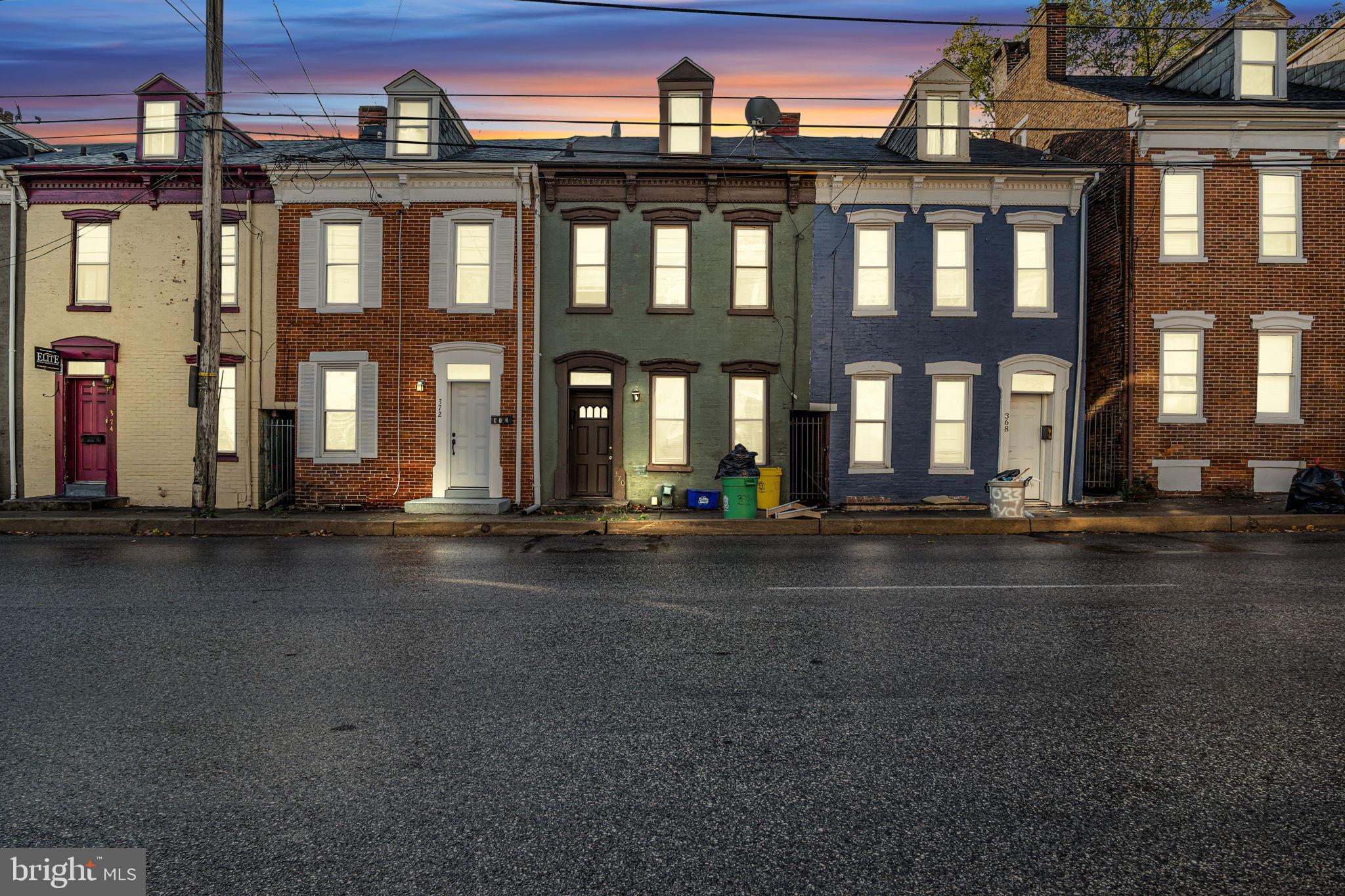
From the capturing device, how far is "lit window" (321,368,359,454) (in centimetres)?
1712

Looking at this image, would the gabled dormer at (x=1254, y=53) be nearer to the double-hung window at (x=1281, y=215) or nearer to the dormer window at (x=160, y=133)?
the double-hung window at (x=1281, y=215)

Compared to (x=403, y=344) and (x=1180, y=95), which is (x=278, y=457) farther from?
(x=1180, y=95)

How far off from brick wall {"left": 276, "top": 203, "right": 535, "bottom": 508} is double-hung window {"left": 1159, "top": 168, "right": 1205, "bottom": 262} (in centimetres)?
1381

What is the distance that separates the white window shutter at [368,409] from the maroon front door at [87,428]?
5937mm

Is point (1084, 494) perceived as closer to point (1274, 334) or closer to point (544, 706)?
point (1274, 334)

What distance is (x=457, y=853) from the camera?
112 inches

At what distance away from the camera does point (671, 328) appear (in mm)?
17172

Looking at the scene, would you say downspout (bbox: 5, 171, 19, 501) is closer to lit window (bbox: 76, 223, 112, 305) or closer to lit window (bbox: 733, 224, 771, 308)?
lit window (bbox: 76, 223, 112, 305)

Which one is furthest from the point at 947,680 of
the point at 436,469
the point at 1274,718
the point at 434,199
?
the point at 434,199

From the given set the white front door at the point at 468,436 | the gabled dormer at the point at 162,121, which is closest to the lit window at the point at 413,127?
the gabled dormer at the point at 162,121

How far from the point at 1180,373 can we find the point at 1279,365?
7.17 feet

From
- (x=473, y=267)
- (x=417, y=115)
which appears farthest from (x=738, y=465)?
(x=417, y=115)

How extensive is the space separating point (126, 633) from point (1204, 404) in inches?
756

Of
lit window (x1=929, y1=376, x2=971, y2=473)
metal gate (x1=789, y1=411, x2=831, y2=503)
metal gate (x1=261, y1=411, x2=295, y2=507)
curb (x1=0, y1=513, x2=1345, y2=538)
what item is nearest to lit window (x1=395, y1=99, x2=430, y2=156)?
metal gate (x1=261, y1=411, x2=295, y2=507)
